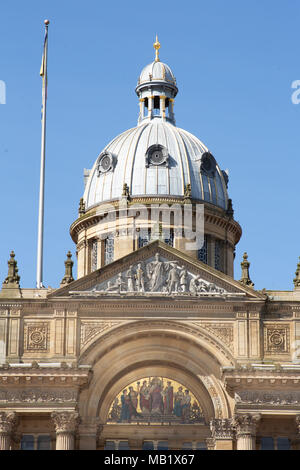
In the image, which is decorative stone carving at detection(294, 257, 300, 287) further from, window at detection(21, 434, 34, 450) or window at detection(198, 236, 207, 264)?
window at detection(21, 434, 34, 450)

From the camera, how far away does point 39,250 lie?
73438 mm

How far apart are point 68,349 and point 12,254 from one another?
5857 millimetres

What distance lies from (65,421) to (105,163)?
21.0 metres

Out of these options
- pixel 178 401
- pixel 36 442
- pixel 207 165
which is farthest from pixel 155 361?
pixel 207 165

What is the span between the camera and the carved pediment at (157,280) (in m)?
66.6

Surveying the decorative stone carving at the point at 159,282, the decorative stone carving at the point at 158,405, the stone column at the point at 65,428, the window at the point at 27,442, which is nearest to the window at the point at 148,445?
the decorative stone carving at the point at 158,405

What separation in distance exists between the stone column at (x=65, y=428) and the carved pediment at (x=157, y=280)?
597cm

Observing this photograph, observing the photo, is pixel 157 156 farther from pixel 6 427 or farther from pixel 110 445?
pixel 6 427

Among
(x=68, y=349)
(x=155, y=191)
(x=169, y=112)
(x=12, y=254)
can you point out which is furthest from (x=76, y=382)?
(x=169, y=112)

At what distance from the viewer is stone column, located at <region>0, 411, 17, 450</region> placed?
64000 mm

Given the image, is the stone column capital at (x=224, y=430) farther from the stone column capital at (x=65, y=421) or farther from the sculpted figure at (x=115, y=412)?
the stone column capital at (x=65, y=421)
